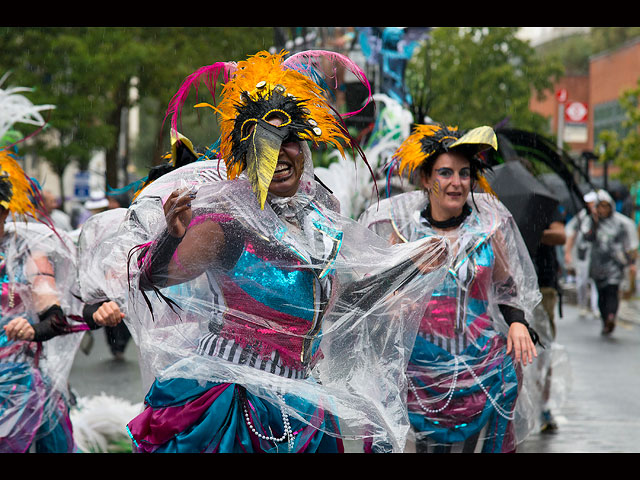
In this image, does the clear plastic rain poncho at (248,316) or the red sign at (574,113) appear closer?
the clear plastic rain poncho at (248,316)

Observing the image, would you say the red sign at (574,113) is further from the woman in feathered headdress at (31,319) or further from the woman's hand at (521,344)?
the woman in feathered headdress at (31,319)

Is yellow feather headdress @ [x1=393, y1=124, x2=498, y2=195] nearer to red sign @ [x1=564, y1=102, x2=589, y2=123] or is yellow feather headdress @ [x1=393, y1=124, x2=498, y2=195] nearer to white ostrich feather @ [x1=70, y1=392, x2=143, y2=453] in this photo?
white ostrich feather @ [x1=70, y1=392, x2=143, y2=453]

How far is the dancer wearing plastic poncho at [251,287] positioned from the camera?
3080 mm

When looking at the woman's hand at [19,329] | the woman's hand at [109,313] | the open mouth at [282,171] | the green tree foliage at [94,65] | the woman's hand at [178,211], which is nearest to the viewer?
the woman's hand at [178,211]

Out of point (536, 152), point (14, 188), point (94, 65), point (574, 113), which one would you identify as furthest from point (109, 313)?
point (574, 113)

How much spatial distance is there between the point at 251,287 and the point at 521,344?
5.33 feet

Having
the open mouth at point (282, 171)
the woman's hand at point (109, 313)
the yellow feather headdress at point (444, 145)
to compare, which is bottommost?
the woman's hand at point (109, 313)

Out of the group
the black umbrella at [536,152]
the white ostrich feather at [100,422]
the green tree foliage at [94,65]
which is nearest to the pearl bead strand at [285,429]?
the white ostrich feather at [100,422]

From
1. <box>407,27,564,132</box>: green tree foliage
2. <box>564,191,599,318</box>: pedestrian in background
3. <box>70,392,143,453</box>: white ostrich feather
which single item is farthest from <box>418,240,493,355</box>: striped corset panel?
<box>407,27,564,132</box>: green tree foliage

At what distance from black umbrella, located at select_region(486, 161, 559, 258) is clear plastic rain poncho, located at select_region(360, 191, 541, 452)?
98 cm

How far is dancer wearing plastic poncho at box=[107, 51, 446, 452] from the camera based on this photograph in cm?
308

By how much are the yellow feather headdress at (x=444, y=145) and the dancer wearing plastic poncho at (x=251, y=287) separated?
3.92 ft

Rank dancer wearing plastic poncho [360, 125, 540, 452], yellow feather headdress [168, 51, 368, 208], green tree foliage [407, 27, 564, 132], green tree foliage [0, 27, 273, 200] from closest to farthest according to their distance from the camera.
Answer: yellow feather headdress [168, 51, 368, 208] → dancer wearing plastic poncho [360, 125, 540, 452] → green tree foliage [0, 27, 273, 200] → green tree foliage [407, 27, 564, 132]
